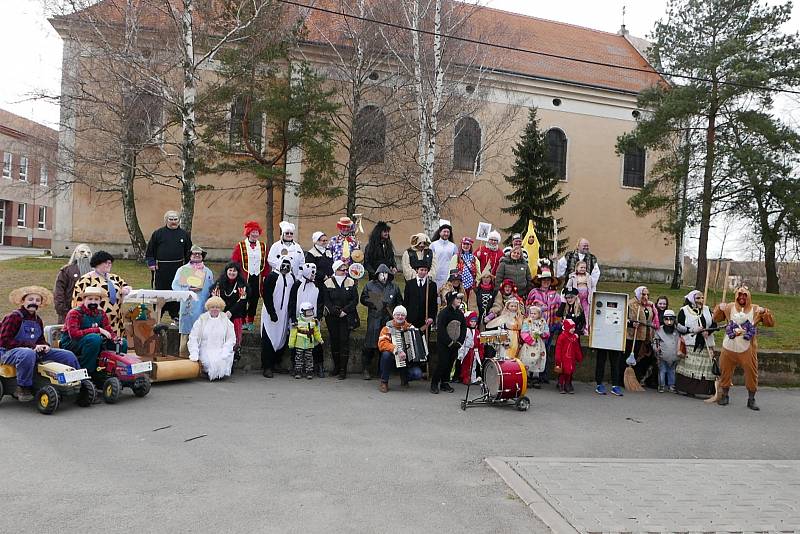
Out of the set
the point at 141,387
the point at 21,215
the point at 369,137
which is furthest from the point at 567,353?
the point at 21,215

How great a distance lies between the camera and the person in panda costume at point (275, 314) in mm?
11109

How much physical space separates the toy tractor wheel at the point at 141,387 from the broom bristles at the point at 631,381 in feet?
24.6

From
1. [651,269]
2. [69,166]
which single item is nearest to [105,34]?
[69,166]

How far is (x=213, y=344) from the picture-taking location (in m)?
10.5

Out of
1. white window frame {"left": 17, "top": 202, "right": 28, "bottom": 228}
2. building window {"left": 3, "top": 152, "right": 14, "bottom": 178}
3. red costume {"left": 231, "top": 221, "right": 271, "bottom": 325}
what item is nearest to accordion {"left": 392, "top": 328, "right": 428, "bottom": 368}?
red costume {"left": 231, "top": 221, "right": 271, "bottom": 325}

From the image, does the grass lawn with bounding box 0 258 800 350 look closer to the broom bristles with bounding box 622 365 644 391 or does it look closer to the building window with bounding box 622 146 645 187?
the broom bristles with bounding box 622 365 644 391

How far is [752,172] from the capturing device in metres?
22.7

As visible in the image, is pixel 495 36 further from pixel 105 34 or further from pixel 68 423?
pixel 68 423

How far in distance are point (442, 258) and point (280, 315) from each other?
3.18m

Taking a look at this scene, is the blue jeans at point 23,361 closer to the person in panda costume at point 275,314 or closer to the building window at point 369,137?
the person in panda costume at point 275,314

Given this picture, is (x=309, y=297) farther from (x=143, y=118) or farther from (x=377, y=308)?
(x=143, y=118)

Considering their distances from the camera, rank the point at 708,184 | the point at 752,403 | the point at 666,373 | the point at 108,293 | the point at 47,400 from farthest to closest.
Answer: the point at 708,184
the point at 666,373
the point at 752,403
the point at 108,293
the point at 47,400

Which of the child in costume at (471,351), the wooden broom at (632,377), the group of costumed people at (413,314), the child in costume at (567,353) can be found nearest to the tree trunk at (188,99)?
the group of costumed people at (413,314)

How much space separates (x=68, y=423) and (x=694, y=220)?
879 inches
